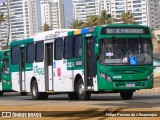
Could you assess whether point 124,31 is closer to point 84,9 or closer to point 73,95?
point 73,95

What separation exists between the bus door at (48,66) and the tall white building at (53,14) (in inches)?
5505

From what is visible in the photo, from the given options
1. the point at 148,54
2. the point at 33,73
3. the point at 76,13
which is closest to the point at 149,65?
the point at 148,54

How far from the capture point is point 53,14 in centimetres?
17025

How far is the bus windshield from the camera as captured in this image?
74.0 feet

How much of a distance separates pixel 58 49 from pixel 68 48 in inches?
41.5

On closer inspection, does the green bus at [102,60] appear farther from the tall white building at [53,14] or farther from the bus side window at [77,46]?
the tall white building at [53,14]

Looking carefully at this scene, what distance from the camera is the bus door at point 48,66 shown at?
2650 centimetres

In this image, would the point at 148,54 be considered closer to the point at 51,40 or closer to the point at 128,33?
the point at 128,33

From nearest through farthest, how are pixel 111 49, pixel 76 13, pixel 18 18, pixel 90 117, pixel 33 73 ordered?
pixel 90 117
pixel 111 49
pixel 33 73
pixel 18 18
pixel 76 13

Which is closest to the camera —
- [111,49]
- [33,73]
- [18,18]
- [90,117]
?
[90,117]

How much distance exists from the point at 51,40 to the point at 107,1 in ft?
459

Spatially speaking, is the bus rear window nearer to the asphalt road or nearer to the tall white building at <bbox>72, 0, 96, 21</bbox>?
the asphalt road

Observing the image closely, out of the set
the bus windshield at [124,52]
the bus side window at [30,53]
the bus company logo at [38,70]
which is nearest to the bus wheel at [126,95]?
the bus windshield at [124,52]

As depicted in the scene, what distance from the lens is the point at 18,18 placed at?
16362cm
